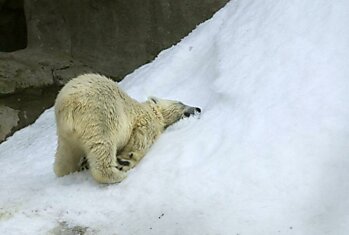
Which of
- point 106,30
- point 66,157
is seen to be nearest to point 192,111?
point 66,157

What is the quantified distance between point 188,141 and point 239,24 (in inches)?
63.9

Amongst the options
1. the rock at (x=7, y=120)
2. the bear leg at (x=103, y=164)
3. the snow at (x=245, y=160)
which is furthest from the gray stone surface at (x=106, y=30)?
the bear leg at (x=103, y=164)

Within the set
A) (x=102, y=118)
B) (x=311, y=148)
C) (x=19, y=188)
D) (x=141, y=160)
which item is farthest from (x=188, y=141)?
(x=19, y=188)

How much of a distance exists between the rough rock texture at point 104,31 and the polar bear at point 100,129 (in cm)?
484

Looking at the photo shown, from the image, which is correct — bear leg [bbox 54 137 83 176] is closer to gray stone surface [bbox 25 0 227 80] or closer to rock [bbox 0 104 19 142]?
rock [bbox 0 104 19 142]

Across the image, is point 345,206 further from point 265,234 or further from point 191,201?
point 191,201

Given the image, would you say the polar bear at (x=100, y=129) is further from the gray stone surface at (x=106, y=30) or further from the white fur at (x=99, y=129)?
the gray stone surface at (x=106, y=30)

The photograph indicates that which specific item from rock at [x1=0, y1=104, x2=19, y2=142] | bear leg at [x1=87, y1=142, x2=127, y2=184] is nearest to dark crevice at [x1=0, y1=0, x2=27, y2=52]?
rock at [x1=0, y1=104, x2=19, y2=142]

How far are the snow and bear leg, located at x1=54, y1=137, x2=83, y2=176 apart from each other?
8 cm

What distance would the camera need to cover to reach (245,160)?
432cm

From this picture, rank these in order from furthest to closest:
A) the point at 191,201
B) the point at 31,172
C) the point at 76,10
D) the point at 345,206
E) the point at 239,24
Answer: the point at 76,10, the point at 239,24, the point at 31,172, the point at 191,201, the point at 345,206

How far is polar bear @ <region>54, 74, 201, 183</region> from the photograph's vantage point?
14.9ft

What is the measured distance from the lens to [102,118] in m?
4.61

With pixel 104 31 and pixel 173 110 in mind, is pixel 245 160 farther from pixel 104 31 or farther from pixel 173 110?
pixel 104 31
